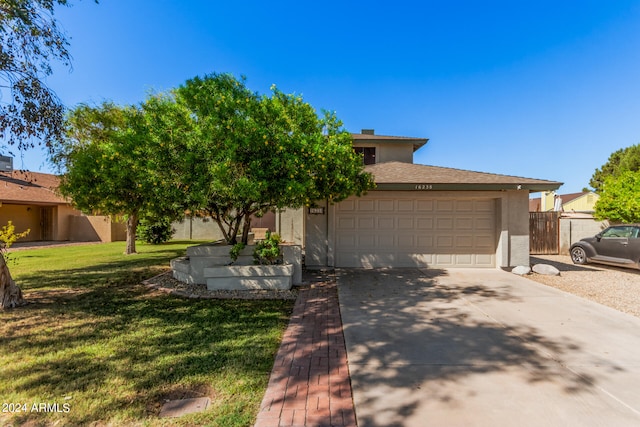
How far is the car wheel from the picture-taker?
10.2 metres

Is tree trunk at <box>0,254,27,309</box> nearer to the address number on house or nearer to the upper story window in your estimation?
the address number on house

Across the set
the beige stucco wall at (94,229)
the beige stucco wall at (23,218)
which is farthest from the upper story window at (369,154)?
the beige stucco wall at (23,218)

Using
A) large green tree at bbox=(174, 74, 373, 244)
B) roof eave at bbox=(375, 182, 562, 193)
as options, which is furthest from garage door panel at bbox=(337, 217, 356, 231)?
large green tree at bbox=(174, 74, 373, 244)

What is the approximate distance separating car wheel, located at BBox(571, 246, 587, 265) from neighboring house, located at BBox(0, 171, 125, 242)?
24282mm

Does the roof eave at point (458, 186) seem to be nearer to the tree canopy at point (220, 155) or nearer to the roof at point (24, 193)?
the tree canopy at point (220, 155)

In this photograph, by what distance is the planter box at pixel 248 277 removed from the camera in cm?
649

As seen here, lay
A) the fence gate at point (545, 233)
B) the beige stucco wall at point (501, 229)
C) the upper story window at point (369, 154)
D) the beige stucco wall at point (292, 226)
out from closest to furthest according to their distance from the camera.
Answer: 1. the beige stucco wall at point (501, 229)
2. the fence gate at point (545, 233)
3. the upper story window at point (369, 154)
4. the beige stucco wall at point (292, 226)

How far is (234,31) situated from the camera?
9.71 metres

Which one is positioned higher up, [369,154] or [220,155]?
[369,154]

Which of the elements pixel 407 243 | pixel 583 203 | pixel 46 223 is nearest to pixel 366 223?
pixel 407 243

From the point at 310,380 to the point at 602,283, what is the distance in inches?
339

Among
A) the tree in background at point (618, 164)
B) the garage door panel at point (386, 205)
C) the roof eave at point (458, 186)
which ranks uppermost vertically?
the tree in background at point (618, 164)

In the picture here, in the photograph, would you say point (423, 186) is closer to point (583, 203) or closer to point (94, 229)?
point (94, 229)

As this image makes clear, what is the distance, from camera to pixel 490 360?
337 cm
